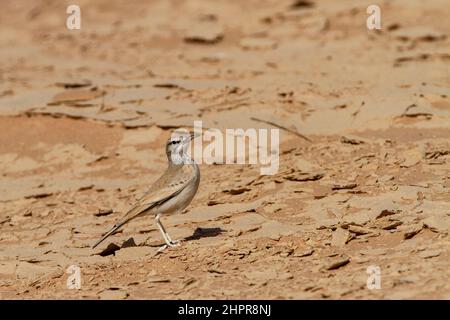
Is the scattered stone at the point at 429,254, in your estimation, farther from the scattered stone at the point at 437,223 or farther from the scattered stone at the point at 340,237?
the scattered stone at the point at 340,237

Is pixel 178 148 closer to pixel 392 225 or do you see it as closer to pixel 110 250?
pixel 110 250

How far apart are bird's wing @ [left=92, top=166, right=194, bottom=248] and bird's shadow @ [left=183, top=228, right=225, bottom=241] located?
559 mm

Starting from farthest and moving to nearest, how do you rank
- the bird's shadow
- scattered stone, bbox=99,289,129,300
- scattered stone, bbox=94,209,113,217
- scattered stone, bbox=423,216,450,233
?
1. scattered stone, bbox=94,209,113,217
2. the bird's shadow
3. scattered stone, bbox=423,216,450,233
4. scattered stone, bbox=99,289,129,300

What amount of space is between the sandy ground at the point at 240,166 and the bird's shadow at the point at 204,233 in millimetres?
33

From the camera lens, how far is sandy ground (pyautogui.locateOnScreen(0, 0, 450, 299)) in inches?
318

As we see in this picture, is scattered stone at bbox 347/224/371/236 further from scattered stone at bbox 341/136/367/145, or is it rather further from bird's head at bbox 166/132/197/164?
scattered stone at bbox 341/136/367/145

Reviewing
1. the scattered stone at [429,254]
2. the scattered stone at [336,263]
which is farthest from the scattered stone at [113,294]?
the scattered stone at [429,254]

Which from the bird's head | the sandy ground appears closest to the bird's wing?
the bird's head

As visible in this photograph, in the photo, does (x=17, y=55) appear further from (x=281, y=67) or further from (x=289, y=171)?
(x=289, y=171)

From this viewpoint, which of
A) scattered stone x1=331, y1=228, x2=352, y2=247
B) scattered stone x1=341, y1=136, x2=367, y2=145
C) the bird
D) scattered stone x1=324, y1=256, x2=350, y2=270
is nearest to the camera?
scattered stone x1=324, y1=256, x2=350, y2=270

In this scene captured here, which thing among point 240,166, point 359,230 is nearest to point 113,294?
point 359,230

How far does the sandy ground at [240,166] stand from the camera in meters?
8.07
